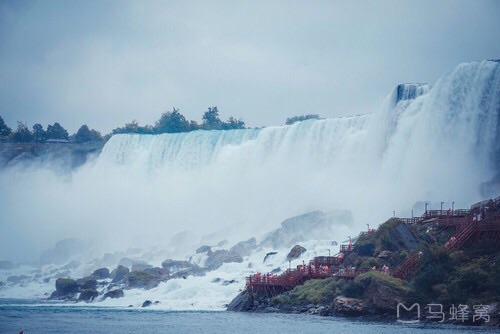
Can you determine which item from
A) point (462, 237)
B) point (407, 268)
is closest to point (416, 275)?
point (407, 268)

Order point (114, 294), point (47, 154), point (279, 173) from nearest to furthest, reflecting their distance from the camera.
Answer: point (114, 294)
point (279, 173)
point (47, 154)

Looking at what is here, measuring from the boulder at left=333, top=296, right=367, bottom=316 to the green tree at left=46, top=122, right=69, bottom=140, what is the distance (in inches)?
3716

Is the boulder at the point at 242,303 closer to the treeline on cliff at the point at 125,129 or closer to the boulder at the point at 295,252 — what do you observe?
the boulder at the point at 295,252

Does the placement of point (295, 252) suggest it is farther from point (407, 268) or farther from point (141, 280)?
point (407, 268)

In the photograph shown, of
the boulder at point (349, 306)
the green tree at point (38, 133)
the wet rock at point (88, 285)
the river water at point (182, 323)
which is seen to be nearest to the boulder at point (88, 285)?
the wet rock at point (88, 285)

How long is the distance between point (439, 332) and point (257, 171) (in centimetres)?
5145

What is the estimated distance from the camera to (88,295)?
60.0 metres

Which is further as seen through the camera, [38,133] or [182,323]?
[38,133]

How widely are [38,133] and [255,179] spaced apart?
5805 cm

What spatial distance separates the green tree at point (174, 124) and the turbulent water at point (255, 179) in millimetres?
25968

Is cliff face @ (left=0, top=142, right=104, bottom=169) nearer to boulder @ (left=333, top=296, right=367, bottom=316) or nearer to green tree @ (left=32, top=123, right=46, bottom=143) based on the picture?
green tree @ (left=32, top=123, right=46, bottom=143)

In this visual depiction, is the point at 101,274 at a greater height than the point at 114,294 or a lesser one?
greater

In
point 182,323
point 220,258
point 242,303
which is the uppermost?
point 220,258

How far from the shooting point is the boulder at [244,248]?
65750 millimetres
